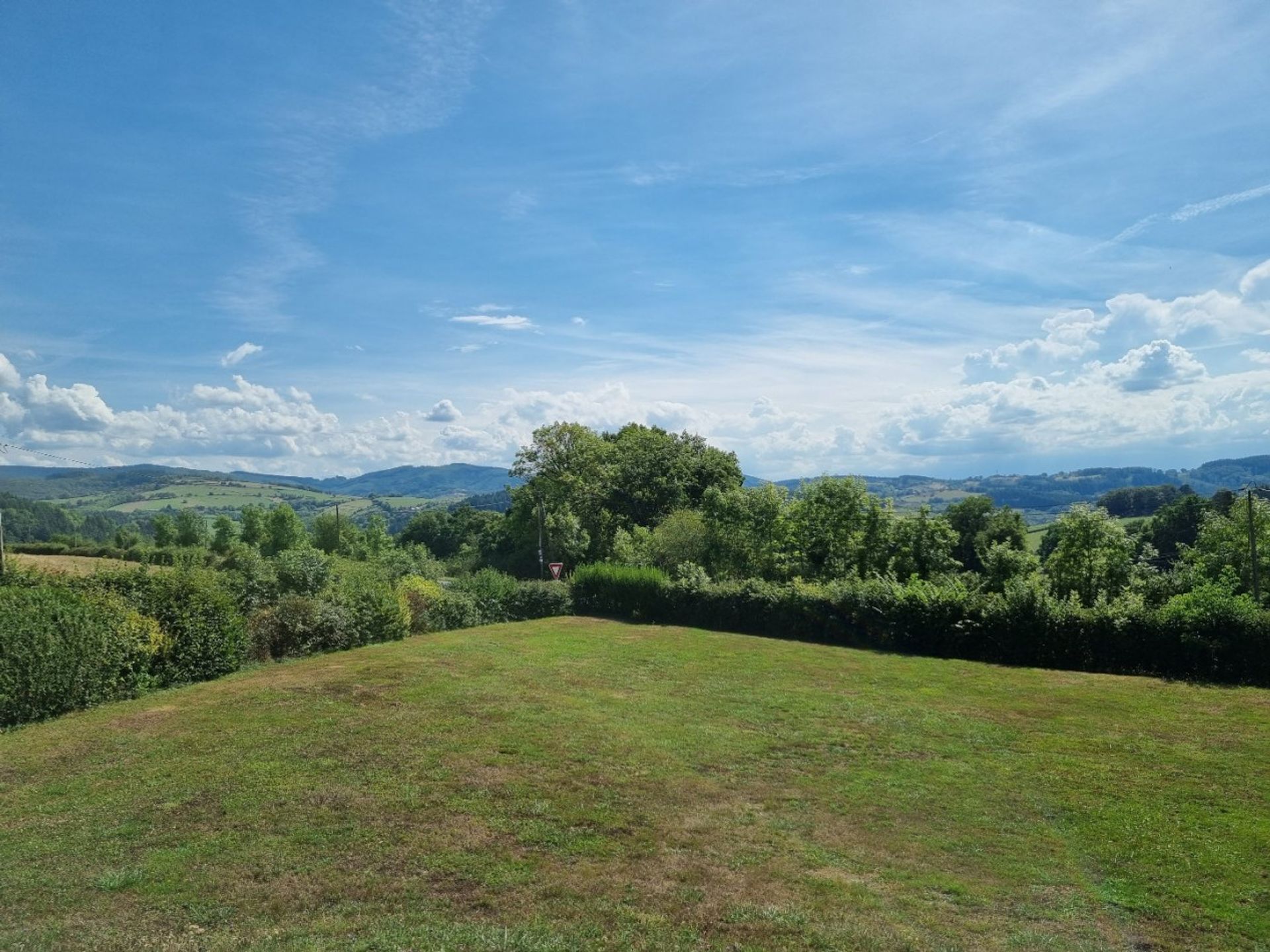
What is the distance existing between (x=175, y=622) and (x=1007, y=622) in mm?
23077

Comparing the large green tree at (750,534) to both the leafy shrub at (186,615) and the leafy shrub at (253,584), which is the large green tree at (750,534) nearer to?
the leafy shrub at (253,584)

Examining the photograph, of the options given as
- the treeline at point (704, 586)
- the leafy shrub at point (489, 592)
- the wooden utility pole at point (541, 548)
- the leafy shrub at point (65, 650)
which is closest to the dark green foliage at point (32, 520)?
the treeline at point (704, 586)

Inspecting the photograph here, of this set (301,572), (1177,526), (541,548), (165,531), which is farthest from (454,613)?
(165,531)

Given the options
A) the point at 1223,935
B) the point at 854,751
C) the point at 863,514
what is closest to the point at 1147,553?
the point at 863,514

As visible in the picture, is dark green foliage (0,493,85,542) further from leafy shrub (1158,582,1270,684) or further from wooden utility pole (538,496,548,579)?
leafy shrub (1158,582,1270,684)

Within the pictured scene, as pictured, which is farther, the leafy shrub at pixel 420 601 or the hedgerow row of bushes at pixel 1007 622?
the leafy shrub at pixel 420 601

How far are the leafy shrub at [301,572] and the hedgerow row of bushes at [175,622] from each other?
4 centimetres

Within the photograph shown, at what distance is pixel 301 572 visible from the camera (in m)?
26.7

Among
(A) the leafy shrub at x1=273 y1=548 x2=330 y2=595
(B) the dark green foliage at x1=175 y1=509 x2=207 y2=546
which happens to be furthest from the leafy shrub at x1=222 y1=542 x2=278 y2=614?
(B) the dark green foliage at x1=175 y1=509 x2=207 y2=546

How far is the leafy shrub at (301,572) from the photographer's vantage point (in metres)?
26.3

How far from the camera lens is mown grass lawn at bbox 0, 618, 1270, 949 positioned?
678cm

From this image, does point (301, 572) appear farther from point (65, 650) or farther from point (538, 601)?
point (538, 601)

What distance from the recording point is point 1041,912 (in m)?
7.03

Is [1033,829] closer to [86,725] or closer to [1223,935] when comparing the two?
[1223,935]
